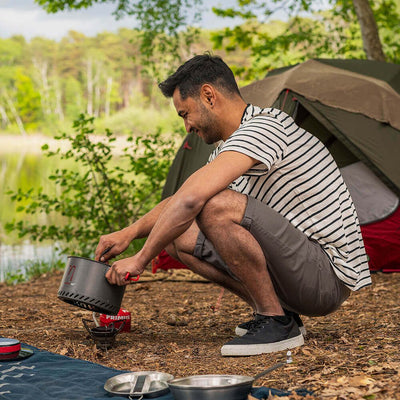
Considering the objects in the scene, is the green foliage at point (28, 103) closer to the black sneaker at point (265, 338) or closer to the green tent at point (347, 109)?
the green tent at point (347, 109)

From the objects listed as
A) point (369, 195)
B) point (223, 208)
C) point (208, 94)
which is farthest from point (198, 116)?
point (369, 195)

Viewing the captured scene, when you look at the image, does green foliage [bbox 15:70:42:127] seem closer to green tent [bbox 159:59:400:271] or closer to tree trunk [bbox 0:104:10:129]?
tree trunk [bbox 0:104:10:129]

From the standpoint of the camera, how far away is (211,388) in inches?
77.8

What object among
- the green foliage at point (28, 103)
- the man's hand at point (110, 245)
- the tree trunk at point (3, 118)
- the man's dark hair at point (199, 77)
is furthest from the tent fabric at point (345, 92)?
the tree trunk at point (3, 118)

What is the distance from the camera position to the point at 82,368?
8.36 ft

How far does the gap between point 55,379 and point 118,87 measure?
46.6 metres

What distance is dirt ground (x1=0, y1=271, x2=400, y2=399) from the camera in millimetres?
2270

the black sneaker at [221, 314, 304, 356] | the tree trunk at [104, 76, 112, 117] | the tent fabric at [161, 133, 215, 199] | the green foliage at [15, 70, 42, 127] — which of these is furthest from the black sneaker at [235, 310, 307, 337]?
the tree trunk at [104, 76, 112, 117]

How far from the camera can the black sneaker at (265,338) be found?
266 centimetres

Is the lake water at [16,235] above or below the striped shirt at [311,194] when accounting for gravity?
below

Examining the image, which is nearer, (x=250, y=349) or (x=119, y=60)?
(x=250, y=349)

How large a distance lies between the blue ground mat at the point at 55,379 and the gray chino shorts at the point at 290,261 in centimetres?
66

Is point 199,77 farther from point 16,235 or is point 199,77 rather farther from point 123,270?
point 16,235

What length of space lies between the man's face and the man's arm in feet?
1.12
